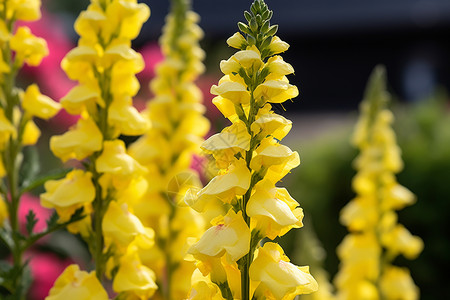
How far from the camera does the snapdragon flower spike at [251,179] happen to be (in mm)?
634

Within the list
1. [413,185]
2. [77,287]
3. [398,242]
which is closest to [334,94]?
[413,185]

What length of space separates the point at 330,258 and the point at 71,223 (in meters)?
2.47

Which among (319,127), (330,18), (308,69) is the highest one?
(330,18)

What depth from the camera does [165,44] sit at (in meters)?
1.52

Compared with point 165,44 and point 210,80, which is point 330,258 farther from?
point 165,44

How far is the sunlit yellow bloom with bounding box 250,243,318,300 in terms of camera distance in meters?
0.64

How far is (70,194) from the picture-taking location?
0.81 metres

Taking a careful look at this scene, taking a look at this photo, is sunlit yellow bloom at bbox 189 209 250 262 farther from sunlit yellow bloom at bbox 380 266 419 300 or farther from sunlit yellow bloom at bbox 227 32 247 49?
sunlit yellow bloom at bbox 380 266 419 300

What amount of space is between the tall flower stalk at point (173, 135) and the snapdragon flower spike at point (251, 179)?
0.77 metres

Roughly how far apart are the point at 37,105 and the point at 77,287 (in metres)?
0.34

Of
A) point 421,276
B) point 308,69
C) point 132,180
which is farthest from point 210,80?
point 308,69

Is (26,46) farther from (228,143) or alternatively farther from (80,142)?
(228,143)

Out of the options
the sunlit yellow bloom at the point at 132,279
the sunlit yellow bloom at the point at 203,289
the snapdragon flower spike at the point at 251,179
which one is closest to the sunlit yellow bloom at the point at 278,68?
the snapdragon flower spike at the point at 251,179

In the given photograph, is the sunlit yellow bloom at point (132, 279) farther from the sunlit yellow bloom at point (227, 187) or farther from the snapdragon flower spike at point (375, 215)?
the snapdragon flower spike at point (375, 215)
